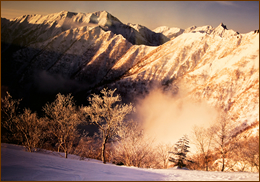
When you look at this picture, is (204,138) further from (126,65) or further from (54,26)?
(54,26)

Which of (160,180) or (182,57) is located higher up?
(182,57)

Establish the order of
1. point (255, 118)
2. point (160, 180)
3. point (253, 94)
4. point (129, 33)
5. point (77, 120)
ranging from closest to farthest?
point (160, 180) → point (77, 120) → point (255, 118) → point (253, 94) → point (129, 33)

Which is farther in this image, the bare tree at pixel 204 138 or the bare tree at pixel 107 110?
the bare tree at pixel 204 138

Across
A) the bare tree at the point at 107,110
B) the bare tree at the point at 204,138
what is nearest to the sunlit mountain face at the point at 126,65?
the bare tree at the point at 204,138

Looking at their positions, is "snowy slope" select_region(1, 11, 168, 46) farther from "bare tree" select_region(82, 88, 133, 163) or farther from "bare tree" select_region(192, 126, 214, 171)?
"bare tree" select_region(192, 126, 214, 171)

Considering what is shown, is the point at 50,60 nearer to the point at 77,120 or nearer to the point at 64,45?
the point at 64,45

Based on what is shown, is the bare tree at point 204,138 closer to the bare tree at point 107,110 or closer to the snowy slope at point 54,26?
the bare tree at point 107,110

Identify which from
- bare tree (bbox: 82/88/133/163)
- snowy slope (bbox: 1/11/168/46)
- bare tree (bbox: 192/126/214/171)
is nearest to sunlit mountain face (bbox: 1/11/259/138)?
snowy slope (bbox: 1/11/168/46)

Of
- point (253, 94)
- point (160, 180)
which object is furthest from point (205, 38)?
point (160, 180)

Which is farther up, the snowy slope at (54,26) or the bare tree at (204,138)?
the snowy slope at (54,26)
